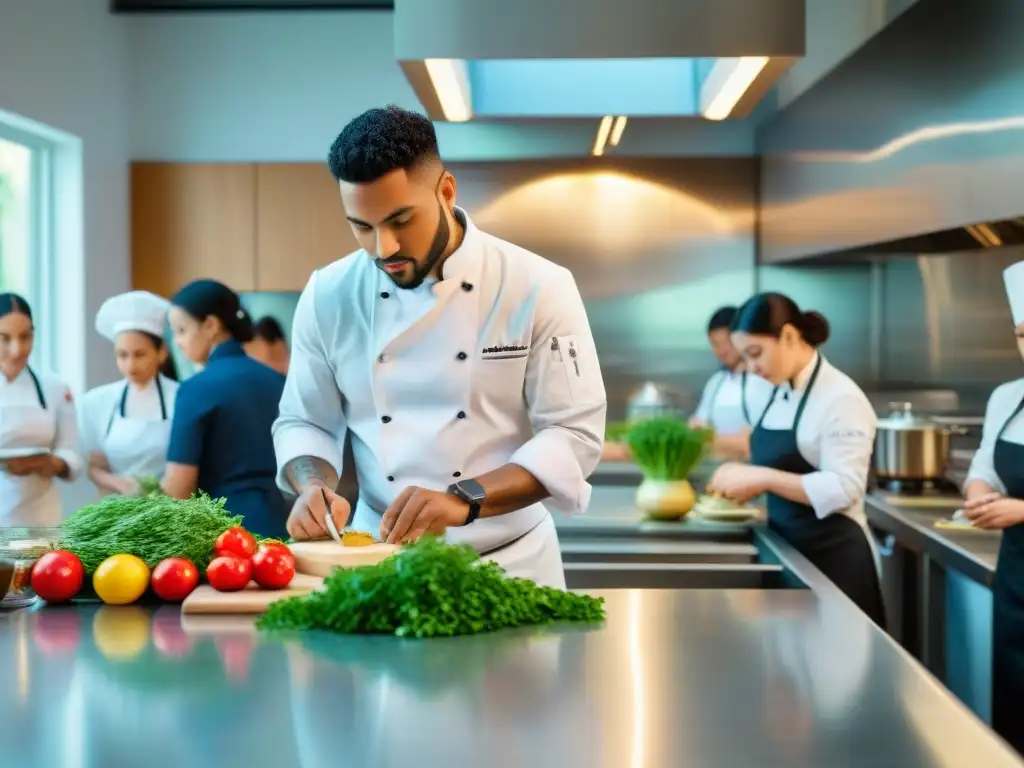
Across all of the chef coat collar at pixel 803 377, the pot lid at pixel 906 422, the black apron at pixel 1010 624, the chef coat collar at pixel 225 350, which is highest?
the chef coat collar at pixel 225 350

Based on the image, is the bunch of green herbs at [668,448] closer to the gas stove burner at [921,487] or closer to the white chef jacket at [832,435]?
the white chef jacket at [832,435]

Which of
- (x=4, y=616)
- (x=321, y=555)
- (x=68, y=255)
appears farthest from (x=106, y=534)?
(x=68, y=255)

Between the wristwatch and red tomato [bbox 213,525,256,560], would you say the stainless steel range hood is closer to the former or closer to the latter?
the wristwatch

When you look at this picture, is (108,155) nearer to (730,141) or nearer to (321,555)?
(730,141)

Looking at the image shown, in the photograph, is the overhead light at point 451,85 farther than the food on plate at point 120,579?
Yes

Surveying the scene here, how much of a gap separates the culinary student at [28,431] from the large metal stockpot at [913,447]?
247 centimetres

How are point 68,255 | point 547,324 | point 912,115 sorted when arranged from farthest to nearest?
point 68,255, point 912,115, point 547,324

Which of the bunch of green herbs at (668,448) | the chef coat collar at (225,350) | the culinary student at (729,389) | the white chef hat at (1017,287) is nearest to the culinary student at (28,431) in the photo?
the chef coat collar at (225,350)

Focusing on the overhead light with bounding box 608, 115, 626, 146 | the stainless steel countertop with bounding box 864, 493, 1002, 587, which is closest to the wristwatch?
the stainless steel countertop with bounding box 864, 493, 1002, 587

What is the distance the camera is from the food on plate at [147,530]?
5.81 ft

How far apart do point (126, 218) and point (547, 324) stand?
145 inches

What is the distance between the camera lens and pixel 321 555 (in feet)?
5.72

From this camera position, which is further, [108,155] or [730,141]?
[730,141]

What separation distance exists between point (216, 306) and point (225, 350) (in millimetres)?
146
